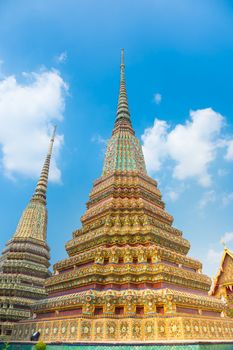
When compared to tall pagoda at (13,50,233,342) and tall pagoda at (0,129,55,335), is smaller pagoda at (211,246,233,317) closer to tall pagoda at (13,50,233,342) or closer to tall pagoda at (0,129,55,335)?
tall pagoda at (13,50,233,342)

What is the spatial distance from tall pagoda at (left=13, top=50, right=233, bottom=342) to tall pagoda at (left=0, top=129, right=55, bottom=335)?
4.12m

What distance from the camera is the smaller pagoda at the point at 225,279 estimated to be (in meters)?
22.5

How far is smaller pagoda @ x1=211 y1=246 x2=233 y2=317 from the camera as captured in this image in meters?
22.5

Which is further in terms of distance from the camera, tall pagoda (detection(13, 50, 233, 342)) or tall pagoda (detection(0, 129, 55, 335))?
tall pagoda (detection(0, 129, 55, 335))

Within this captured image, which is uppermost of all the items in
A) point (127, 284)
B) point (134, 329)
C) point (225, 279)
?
point (225, 279)

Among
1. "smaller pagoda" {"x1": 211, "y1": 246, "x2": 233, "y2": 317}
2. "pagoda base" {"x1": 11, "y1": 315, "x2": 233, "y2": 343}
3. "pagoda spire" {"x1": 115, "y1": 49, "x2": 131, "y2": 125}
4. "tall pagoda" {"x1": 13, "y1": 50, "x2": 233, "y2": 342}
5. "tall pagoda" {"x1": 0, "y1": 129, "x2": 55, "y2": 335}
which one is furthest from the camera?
"pagoda spire" {"x1": 115, "y1": 49, "x2": 131, "y2": 125}

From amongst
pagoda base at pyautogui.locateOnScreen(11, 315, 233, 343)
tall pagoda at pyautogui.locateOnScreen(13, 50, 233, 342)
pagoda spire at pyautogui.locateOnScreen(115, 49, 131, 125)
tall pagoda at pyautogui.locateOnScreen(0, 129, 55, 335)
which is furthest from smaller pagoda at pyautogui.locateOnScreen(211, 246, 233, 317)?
pagoda spire at pyautogui.locateOnScreen(115, 49, 131, 125)

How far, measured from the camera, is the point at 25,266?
2159 centimetres

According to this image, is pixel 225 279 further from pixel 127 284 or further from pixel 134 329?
pixel 134 329

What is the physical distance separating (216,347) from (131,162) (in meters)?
13.0

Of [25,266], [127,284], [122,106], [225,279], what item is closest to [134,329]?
[127,284]

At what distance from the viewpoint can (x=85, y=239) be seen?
15.3 meters

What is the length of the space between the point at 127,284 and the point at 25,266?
1238 cm

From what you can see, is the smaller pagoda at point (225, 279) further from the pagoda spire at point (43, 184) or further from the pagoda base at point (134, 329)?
the pagoda spire at point (43, 184)
